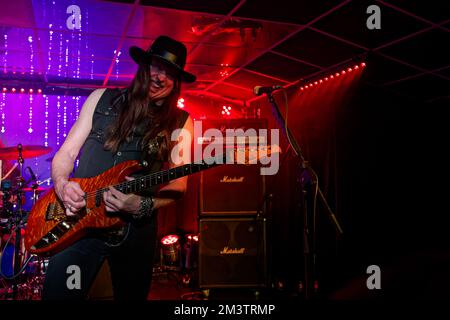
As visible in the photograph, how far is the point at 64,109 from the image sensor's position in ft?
24.8

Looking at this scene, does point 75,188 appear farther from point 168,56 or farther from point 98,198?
point 168,56

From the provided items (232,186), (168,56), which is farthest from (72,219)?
(232,186)

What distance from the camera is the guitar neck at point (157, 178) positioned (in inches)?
87.2

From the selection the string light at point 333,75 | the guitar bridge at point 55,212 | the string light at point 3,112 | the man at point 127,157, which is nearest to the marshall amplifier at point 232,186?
the string light at point 333,75

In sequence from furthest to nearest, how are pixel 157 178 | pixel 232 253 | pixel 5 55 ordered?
pixel 5 55, pixel 232 253, pixel 157 178

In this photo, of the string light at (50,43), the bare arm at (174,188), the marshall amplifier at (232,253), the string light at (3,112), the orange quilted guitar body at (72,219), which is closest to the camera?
the orange quilted guitar body at (72,219)

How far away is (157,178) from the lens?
2.26m

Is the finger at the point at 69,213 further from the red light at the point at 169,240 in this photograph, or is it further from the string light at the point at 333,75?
the red light at the point at 169,240

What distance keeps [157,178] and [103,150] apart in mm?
345

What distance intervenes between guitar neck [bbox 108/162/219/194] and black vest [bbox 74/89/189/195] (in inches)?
3.7

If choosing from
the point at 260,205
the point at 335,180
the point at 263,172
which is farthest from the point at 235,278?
the point at 335,180

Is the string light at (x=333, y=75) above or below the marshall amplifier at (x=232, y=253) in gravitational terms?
above

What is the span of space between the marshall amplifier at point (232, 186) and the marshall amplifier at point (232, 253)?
160mm

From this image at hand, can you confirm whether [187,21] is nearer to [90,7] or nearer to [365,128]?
[90,7]
